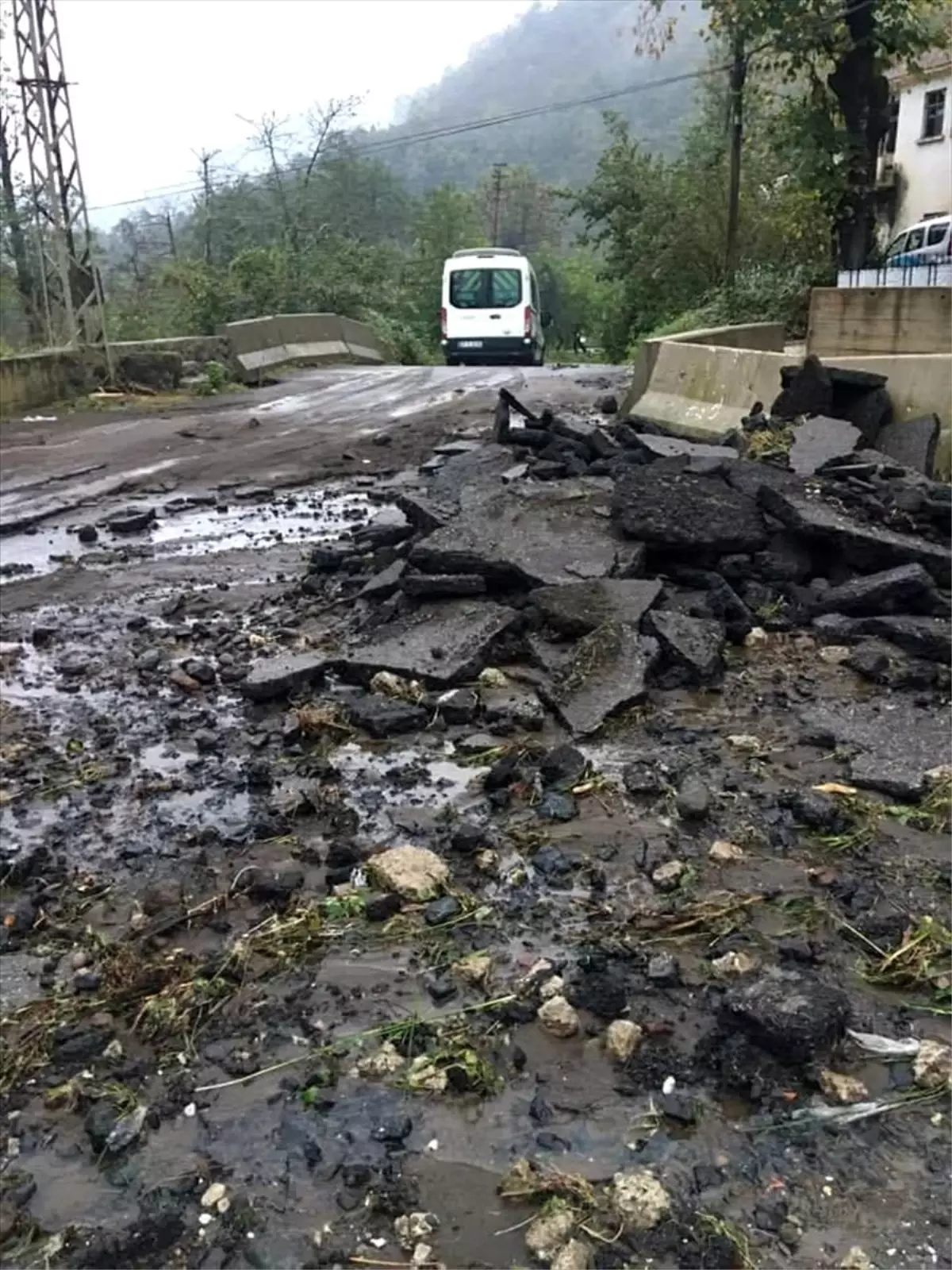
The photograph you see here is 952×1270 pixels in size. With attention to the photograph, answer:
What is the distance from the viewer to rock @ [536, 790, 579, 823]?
15.9 feet

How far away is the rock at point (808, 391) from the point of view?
984cm

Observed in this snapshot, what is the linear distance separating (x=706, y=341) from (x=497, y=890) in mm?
10900

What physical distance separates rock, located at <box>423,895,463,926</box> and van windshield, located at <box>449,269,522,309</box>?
23963 millimetres

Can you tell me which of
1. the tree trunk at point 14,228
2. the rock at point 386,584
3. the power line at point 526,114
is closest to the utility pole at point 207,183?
the power line at point 526,114

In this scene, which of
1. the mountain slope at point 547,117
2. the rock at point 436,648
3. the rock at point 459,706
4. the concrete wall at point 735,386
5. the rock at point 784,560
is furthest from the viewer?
the mountain slope at point 547,117

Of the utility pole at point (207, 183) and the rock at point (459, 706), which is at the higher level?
the utility pole at point (207, 183)

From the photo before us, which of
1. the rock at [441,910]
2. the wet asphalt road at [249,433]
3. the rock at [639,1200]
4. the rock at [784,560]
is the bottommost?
the rock at [639,1200]

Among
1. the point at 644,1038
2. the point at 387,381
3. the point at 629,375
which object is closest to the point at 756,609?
the point at 644,1038

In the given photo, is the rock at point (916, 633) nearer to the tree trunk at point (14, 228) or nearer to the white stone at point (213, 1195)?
the white stone at point (213, 1195)

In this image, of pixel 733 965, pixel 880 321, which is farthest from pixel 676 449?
pixel 733 965

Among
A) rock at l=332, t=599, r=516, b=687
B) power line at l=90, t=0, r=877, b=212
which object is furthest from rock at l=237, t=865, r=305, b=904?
power line at l=90, t=0, r=877, b=212

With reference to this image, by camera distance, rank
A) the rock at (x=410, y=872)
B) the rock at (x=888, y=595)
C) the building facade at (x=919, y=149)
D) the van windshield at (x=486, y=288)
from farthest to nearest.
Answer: the building facade at (x=919, y=149), the van windshield at (x=486, y=288), the rock at (x=888, y=595), the rock at (x=410, y=872)

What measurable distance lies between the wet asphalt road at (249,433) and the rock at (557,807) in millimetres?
7067

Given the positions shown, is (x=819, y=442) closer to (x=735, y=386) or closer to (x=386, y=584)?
(x=735, y=386)
